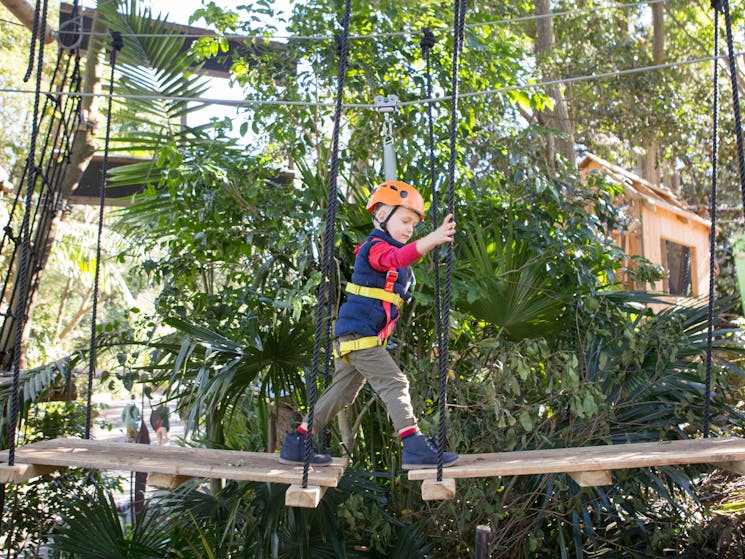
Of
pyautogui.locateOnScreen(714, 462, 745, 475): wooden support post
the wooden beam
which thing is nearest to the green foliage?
pyautogui.locateOnScreen(714, 462, 745, 475): wooden support post

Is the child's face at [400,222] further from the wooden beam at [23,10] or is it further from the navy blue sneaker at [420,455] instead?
the wooden beam at [23,10]

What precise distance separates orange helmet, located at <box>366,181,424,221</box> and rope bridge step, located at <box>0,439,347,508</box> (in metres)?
1.17

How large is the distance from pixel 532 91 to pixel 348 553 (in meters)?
3.24

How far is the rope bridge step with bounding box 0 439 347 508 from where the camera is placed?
Result: 290 centimetres

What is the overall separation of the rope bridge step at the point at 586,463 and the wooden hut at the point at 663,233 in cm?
511

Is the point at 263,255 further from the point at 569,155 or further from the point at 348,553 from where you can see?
the point at 569,155

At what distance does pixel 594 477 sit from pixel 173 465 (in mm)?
1670

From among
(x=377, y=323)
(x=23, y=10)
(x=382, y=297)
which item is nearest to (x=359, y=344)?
(x=377, y=323)

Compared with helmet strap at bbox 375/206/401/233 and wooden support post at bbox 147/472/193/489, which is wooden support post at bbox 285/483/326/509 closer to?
wooden support post at bbox 147/472/193/489

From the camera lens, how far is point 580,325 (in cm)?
477

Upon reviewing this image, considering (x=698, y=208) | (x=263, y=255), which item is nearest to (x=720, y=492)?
(x=263, y=255)

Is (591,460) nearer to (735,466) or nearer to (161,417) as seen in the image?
(735,466)

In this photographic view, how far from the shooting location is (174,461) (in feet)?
10.3

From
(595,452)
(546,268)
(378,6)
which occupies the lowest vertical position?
(595,452)
